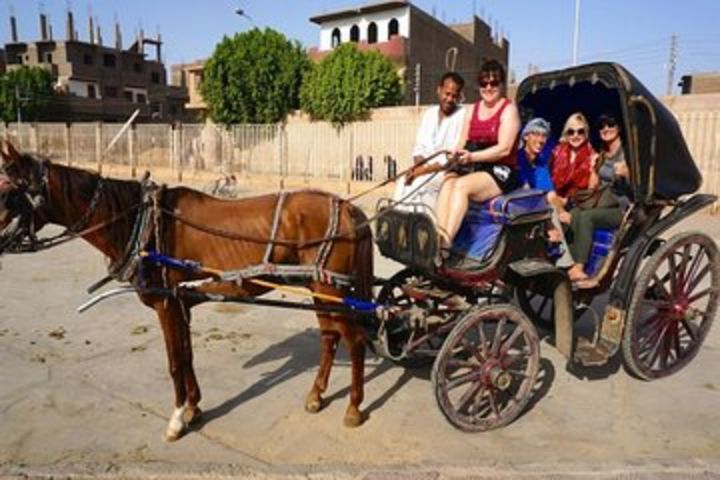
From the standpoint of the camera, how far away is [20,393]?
4121 mm

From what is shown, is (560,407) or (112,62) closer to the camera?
(560,407)

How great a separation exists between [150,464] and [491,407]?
6.96ft

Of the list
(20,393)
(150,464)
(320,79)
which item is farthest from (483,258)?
(320,79)

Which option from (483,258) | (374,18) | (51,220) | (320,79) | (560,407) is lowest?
Answer: (560,407)

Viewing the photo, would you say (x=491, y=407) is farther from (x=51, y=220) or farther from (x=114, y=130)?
(x=114, y=130)

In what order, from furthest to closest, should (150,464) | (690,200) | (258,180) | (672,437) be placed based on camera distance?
(258,180) < (690,200) < (672,437) < (150,464)

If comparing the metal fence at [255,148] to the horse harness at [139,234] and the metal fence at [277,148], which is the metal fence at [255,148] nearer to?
the metal fence at [277,148]

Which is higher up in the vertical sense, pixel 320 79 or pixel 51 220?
pixel 320 79

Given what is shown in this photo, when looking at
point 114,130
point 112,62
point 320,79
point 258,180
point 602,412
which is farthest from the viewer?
point 112,62

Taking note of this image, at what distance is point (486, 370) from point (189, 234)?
6.78ft

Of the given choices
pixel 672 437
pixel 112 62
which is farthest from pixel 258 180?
pixel 112 62

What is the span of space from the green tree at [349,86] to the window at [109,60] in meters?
46.2

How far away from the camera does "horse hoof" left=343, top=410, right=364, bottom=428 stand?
372cm

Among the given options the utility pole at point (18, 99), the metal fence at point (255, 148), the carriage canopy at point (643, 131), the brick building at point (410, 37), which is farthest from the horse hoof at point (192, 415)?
the utility pole at point (18, 99)
